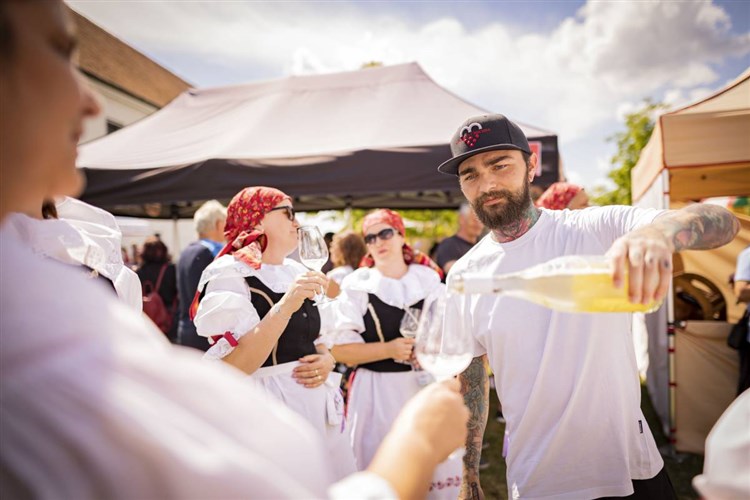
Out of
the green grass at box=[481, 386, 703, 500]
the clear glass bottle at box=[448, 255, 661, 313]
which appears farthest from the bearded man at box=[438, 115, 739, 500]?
the green grass at box=[481, 386, 703, 500]

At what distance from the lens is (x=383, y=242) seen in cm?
348

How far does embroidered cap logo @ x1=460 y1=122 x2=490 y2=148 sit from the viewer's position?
74.0 inches

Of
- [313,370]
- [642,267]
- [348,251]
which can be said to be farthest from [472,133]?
[348,251]

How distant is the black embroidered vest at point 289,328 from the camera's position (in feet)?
7.70

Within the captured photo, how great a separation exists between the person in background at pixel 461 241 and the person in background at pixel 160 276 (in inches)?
137

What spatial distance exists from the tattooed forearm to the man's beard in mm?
565

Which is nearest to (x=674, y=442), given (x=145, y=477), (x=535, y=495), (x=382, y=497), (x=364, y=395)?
(x=364, y=395)

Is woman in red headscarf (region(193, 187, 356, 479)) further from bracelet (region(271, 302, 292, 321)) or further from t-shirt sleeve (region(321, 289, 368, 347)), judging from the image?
t-shirt sleeve (region(321, 289, 368, 347))

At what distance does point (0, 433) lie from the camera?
50 centimetres

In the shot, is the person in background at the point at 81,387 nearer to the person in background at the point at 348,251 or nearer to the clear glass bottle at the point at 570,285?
the clear glass bottle at the point at 570,285

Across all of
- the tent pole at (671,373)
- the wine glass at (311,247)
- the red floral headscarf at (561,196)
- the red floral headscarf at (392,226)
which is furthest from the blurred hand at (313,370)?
the tent pole at (671,373)

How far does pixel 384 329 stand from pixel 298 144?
3.36m

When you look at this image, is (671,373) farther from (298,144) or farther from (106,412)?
(106,412)

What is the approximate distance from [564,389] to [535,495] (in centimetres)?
41
